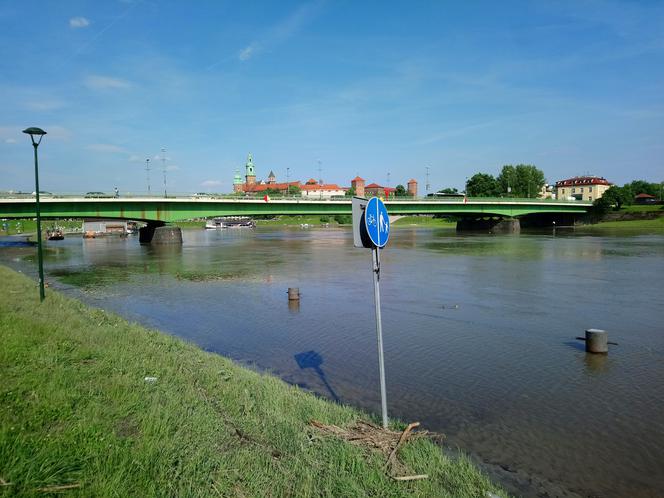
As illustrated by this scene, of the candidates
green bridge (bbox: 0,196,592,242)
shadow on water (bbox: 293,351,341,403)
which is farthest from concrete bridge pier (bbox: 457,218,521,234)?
shadow on water (bbox: 293,351,341,403)

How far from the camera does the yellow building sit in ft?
543

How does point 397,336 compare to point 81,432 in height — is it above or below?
below

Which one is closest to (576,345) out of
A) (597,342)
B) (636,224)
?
(597,342)

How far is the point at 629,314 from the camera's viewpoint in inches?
638

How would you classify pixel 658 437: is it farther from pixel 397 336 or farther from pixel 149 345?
pixel 149 345

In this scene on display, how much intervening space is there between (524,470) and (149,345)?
7694mm

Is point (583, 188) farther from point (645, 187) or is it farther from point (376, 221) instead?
point (376, 221)

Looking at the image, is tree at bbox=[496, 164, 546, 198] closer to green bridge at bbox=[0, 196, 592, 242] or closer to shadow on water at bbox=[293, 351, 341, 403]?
green bridge at bbox=[0, 196, 592, 242]

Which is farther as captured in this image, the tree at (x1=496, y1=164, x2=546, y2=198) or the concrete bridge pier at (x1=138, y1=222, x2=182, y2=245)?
the tree at (x1=496, y1=164, x2=546, y2=198)

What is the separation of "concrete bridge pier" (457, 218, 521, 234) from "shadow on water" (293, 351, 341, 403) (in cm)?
8163

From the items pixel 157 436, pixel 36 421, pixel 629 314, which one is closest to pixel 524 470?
pixel 157 436

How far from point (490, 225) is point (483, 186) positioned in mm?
57523

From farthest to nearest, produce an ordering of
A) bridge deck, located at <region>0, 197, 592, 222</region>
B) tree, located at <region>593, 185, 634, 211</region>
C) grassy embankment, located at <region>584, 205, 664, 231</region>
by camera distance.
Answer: tree, located at <region>593, 185, 634, 211</region>, grassy embankment, located at <region>584, 205, 664, 231</region>, bridge deck, located at <region>0, 197, 592, 222</region>

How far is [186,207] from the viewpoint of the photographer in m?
59.3
